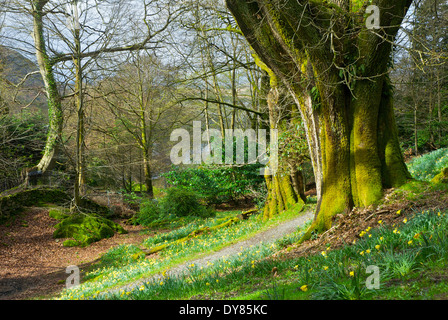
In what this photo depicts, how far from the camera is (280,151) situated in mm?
11359

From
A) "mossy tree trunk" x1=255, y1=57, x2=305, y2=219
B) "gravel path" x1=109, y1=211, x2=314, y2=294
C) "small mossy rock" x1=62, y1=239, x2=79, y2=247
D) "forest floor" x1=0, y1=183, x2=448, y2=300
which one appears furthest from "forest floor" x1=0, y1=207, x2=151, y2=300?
"mossy tree trunk" x1=255, y1=57, x2=305, y2=219

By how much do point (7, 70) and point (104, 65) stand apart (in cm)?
551

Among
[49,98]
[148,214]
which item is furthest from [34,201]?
[148,214]

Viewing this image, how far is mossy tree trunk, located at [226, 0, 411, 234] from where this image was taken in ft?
17.8

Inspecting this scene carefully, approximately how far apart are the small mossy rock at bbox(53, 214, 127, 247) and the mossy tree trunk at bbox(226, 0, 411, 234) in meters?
10.2

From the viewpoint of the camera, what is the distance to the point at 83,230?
13.6 m

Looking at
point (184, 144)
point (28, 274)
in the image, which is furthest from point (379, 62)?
point (184, 144)

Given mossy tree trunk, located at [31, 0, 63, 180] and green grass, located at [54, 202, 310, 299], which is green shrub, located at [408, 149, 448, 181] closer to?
green grass, located at [54, 202, 310, 299]

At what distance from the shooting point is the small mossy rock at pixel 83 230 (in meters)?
13.0

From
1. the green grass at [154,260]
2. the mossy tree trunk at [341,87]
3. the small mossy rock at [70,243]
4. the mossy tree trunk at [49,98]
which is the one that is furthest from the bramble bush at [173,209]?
the mossy tree trunk at [341,87]

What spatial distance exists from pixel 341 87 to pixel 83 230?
40.2 ft

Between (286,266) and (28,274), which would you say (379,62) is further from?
(28,274)

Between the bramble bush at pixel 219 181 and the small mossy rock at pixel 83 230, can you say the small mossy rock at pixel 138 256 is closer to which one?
the small mossy rock at pixel 83 230
